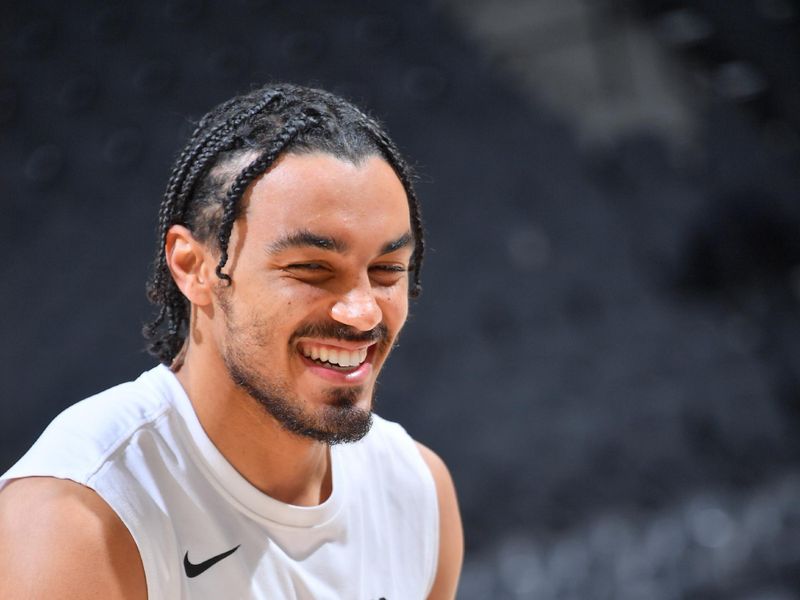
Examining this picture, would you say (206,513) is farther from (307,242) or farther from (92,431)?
(307,242)

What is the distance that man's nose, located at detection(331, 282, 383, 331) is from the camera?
1.39m

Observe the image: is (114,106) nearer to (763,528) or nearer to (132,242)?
(132,242)

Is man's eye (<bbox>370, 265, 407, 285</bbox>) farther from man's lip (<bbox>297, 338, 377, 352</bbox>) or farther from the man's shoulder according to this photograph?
the man's shoulder

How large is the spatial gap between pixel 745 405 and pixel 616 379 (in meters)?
0.70

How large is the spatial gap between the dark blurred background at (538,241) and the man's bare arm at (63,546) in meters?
3.39

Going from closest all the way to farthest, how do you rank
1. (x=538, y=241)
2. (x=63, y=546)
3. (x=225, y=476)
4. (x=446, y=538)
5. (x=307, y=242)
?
(x=63, y=546)
(x=307, y=242)
(x=225, y=476)
(x=446, y=538)
(x=538, y=241)

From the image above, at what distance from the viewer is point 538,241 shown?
5.63 m

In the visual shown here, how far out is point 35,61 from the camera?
472 centimetres

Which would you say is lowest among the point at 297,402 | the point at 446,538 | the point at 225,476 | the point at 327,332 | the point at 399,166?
the point at 446,538

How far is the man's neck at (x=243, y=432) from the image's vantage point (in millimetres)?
1484

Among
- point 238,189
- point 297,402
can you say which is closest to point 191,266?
point 238,189

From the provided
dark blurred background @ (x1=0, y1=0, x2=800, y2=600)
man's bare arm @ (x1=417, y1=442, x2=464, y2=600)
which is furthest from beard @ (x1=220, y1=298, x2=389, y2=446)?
dark blurred background @ (x1=0, y1=0, x2=800, y2=600)

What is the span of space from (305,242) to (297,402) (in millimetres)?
230

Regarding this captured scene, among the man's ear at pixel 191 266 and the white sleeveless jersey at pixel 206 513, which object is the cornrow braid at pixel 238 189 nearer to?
the man's ear at pixel 191 266
